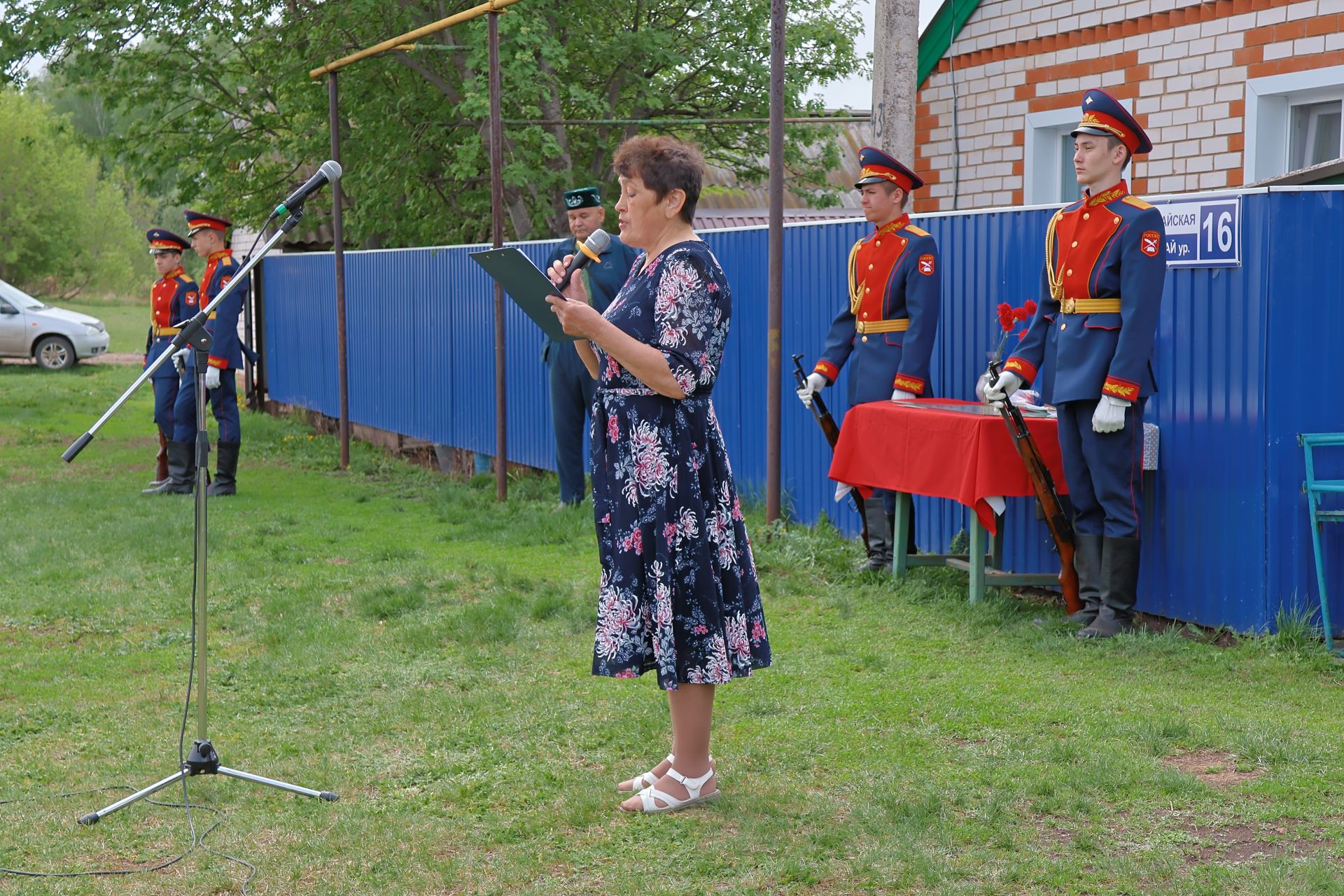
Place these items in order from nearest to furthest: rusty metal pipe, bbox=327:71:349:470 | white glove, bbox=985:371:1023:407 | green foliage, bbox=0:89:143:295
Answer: white glove, bbox=985:371:1023:407, rusty metal pipe, bbox=327:71:349:470, green foliage, bbox=0:89:143:295

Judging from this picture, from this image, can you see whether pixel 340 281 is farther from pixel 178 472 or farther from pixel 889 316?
pixel 889 316

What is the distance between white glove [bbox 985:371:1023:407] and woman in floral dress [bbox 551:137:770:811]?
2.09 meters

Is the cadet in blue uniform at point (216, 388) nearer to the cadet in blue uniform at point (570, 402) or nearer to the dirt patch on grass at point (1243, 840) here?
the cadet in blue uniform at point (570, 402)

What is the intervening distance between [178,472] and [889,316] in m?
6.35

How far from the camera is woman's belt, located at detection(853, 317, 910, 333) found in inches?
274

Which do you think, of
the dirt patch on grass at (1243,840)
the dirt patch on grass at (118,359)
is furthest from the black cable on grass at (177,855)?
the dirt patch on grass at (118,359)

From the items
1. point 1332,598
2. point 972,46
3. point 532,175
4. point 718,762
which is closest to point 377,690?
point 718,762

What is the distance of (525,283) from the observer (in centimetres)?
388

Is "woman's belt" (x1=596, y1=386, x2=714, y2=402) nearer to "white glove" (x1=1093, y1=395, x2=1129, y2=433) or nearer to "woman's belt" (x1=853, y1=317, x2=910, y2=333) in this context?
"white glove" (x1=1093, y1=395, x2=1129, y2=433)

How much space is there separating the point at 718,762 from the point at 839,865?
872mm

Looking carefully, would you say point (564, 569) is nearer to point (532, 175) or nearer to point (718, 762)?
point (718, 762)

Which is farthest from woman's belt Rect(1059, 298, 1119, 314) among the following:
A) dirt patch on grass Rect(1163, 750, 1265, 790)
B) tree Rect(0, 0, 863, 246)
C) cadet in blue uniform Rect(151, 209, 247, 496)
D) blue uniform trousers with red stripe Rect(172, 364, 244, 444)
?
tree Rect(0, 0, 863, 246)

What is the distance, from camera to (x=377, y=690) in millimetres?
5578

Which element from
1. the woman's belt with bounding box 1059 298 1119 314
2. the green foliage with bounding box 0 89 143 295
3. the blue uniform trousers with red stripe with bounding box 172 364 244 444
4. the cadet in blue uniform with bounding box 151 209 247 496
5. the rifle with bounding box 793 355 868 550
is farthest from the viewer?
the green foliage with bounding box 0 89 143 295
